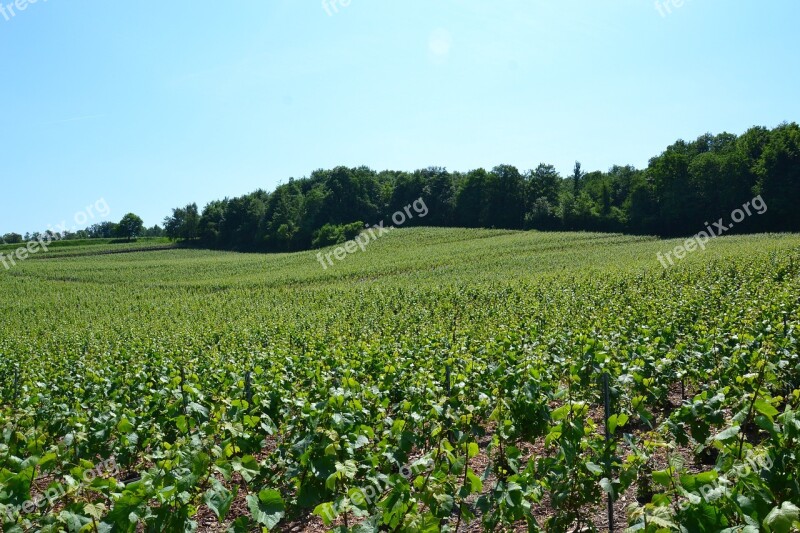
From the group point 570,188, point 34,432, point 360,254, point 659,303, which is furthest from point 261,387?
point 570,188

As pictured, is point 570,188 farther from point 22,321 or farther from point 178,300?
point 22,321

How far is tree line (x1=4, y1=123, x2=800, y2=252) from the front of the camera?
194 ft

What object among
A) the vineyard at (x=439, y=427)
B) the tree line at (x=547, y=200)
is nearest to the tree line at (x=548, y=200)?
the tree line at (x=547, y=200)

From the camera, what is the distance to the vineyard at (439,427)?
3.36 metres

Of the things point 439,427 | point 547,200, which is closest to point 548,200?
point 547,200

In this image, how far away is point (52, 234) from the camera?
418ft

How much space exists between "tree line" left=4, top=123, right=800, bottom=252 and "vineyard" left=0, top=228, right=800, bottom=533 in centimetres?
4748

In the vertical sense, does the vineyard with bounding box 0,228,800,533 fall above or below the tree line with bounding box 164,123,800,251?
below

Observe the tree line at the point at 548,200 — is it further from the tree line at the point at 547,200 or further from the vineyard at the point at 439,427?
the vineyard at the point at 439,427

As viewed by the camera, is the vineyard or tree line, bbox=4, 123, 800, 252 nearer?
the vineyard

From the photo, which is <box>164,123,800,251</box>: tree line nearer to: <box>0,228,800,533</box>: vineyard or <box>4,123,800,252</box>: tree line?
<box>4,123,800,252</box>: tree line

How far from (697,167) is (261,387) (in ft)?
233

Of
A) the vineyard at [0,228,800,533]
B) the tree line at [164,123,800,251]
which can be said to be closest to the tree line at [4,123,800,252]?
the tree line at [164,123,800,251]

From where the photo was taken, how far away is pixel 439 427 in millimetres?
4820
